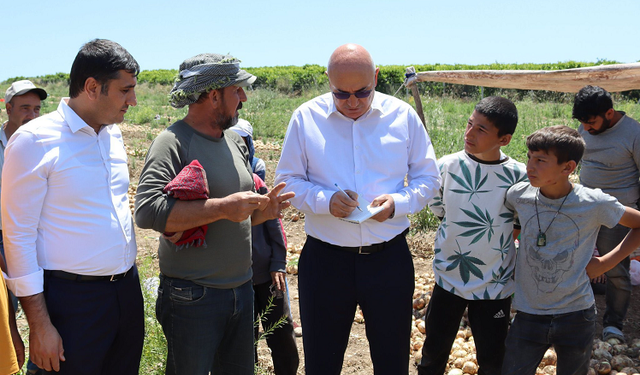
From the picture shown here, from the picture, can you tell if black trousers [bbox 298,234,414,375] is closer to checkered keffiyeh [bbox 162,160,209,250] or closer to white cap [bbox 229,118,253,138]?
checkered keffiyeh [bbox 162,160,209,250]

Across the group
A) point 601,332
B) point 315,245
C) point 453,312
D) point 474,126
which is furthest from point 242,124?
point 601,332

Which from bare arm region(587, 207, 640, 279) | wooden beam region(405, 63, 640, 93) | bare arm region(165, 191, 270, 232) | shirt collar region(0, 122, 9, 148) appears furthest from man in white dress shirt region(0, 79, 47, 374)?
bare arm region(587, 207, 640, 279)

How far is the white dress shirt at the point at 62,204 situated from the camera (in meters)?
1.75

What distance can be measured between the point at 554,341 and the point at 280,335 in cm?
138

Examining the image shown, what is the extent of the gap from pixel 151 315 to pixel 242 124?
1216 mm

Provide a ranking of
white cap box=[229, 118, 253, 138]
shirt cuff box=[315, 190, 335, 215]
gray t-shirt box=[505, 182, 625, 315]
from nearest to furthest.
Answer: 1. shirt cuff box=[315, 190, 335, 215]
2. gray t-shirt box=[505, 182, 625, 315]
3. white cap box=[229, 118, 253, 138]

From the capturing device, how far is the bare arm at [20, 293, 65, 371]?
1758 millimetres

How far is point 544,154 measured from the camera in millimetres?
2340

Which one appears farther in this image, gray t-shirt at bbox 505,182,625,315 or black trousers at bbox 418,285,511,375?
black trousers at bbox 418,285,511,375

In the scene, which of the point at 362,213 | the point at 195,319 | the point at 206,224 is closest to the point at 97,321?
the point at 195,319

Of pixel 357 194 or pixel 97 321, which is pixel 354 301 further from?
pixel 97 321

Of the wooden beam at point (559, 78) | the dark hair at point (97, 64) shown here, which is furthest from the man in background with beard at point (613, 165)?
the dark hair at point (97, 64)

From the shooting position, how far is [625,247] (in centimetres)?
233

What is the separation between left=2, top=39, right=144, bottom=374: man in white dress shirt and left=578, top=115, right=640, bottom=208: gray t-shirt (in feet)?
10.3
